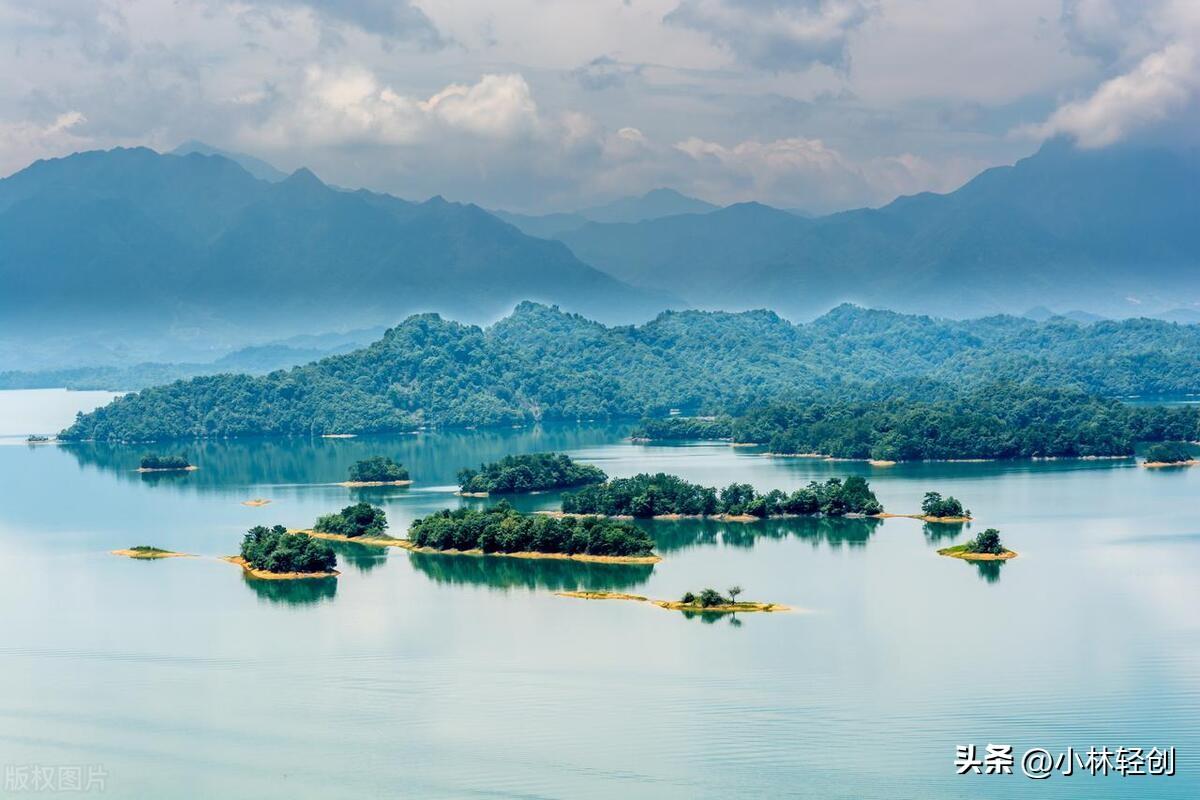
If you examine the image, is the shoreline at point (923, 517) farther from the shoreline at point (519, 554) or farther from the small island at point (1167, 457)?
the small island at point (1167, 457)

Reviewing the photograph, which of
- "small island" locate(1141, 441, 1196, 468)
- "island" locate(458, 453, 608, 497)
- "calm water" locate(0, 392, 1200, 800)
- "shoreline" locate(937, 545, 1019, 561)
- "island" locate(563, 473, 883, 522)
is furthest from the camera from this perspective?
"small island" locate(1141, 441, 1196, 468)

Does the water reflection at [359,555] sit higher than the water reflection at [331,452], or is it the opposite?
the water reflection at [331,452]

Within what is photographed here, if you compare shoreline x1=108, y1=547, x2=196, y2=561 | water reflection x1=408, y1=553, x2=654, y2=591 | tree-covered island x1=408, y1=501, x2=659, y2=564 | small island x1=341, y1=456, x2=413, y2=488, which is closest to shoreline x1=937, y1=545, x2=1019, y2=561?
tree-covered island x1=408, y1=501, x2=659, y2=564

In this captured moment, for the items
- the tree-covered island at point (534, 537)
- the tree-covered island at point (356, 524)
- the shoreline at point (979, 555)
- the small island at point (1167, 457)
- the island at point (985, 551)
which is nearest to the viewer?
the shoreline at point (979, 555)

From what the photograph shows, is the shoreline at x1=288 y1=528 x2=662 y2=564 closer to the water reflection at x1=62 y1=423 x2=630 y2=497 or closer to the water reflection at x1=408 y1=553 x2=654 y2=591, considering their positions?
the water reflection at x1=408 y1=553 x2=654 y2=591

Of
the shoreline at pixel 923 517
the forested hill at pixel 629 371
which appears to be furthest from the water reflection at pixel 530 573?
the forested hill at pixel 629 371

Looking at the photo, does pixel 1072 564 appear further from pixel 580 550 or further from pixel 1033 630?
pixel 580 550

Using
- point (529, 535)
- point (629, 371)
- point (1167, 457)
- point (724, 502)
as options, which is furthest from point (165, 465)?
point (629, 371)
